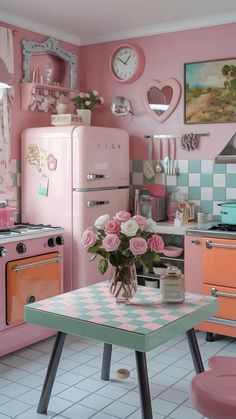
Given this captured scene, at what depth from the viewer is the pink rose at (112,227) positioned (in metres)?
2.68

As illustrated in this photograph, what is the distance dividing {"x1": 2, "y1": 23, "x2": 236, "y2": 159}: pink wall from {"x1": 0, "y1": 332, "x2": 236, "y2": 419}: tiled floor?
1.62m

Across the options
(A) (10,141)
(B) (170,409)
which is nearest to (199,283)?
(B) (170,409)

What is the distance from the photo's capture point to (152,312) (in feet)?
8.46

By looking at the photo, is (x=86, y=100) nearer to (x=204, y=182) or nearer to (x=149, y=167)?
(x=149, y=167)

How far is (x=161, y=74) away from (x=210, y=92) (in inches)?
20.3

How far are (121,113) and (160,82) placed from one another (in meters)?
0.44

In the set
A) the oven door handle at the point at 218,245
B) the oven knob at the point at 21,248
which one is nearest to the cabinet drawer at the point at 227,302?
the oven door handle at the point at 218,245

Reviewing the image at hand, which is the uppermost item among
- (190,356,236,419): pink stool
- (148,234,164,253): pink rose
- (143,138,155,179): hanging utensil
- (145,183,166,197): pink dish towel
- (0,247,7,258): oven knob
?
(143,138,155,179): hanging utensil

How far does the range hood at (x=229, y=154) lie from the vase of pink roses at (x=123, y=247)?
1.65 meters

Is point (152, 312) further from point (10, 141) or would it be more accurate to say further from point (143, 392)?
point (10, 141)

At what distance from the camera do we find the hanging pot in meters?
4.06

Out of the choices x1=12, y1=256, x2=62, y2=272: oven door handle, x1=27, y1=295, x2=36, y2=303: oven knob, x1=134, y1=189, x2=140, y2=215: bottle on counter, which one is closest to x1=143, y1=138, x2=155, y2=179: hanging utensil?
x1=134, y1=189, x2=140, y2=215: bottle on counter

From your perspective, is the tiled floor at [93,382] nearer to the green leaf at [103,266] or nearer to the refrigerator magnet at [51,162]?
the green leaf at [103,266]

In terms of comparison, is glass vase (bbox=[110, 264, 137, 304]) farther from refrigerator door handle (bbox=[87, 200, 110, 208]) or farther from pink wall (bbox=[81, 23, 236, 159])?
pink wall (bbox=[81, 23, 236, 159])
